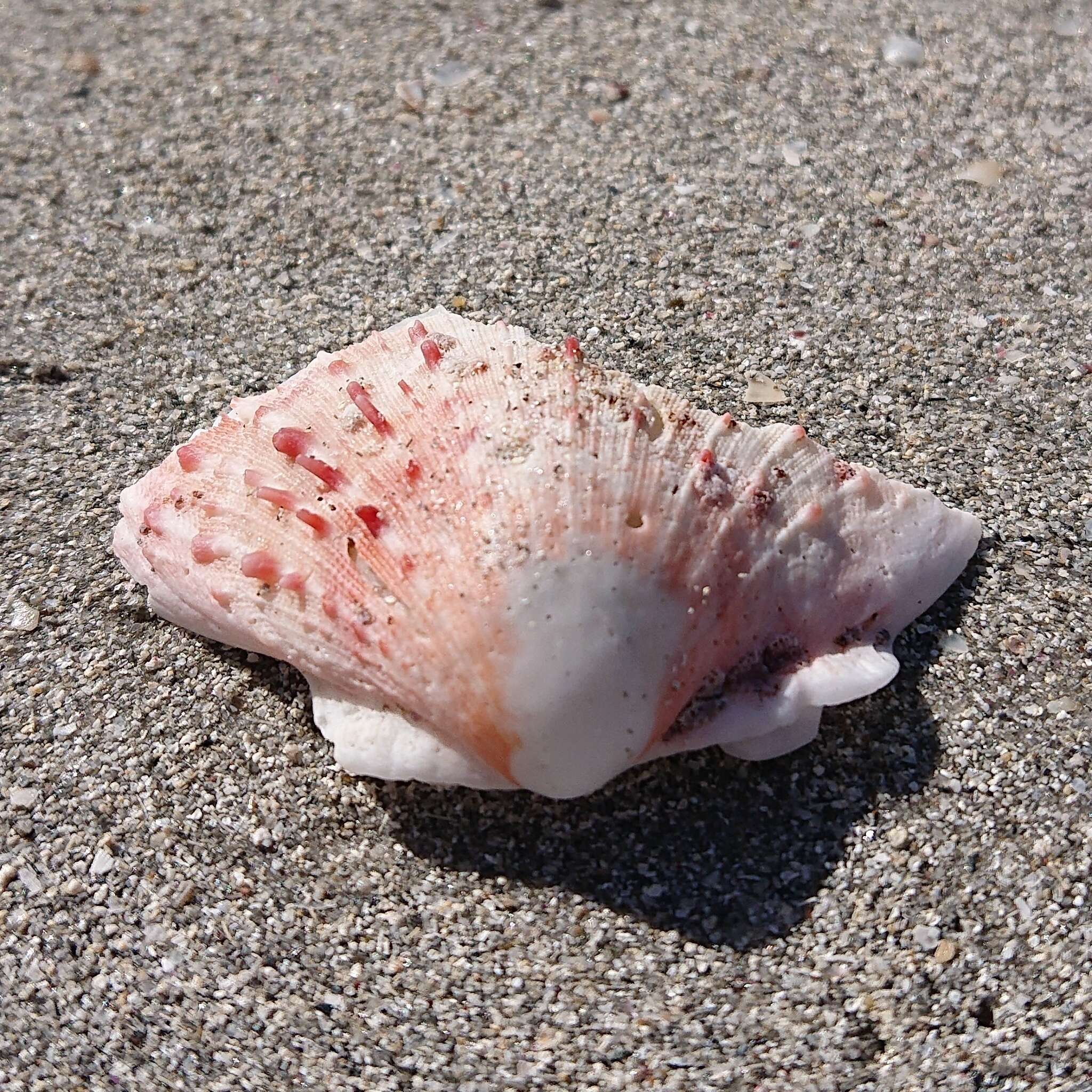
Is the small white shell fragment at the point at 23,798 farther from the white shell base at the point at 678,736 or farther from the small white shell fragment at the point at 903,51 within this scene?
the small white shell fragment at the point at 903,51

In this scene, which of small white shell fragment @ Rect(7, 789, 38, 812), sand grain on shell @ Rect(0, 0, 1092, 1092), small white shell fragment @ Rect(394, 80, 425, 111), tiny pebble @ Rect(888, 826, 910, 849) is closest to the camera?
sand grain on shell @ Rect(0, 0, 1092, 1092)

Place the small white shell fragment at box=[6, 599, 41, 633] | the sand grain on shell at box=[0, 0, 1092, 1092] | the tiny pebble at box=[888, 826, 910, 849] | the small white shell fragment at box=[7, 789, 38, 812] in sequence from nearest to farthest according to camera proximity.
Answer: the sand grain on shell at box=[0, 0, 1092, 1092] → the tiny pebble at box=[888, 826, 910, 849] → the small white shell fragment at box=[7, 789, 38, 812] → the small white shell fragment at box=[6, 599, 41, 633]

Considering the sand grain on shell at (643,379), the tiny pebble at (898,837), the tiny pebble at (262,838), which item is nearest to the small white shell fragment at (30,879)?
the sand grain on shell at (643,379)

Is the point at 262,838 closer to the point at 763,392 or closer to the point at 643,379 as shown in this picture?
the point at 643,379

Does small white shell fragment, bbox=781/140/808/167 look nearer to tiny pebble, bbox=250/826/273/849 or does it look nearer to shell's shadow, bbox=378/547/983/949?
shell's shadow, bbox=378/547/983/949

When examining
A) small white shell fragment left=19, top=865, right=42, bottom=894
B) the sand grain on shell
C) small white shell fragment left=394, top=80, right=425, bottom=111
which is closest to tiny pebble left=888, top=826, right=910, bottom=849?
the sand grain on shell

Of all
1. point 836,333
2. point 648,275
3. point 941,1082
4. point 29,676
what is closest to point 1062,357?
point 836,333

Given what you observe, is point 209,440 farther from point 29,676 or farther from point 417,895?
point 417,895
